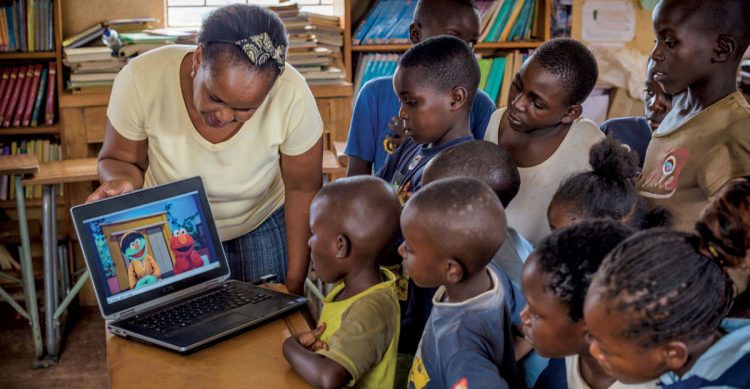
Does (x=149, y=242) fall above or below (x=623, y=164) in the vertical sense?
below

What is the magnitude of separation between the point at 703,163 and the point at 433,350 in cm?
67

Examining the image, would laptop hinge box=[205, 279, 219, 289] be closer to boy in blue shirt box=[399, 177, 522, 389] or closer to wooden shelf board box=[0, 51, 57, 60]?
boy in blue shirt box=[399, 177, 522, 389]

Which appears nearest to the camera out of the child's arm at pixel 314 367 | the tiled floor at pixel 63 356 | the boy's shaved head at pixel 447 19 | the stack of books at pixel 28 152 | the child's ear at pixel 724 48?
the child's arm at pixel 314 367

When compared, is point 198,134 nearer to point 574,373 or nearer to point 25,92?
point 574,373

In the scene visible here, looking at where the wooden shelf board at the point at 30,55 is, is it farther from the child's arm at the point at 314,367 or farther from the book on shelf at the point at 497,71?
the child's arm at the point at 314,367

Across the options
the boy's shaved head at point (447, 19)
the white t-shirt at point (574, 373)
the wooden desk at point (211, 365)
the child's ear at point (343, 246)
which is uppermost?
the boy's shaved head at point (447, 19)

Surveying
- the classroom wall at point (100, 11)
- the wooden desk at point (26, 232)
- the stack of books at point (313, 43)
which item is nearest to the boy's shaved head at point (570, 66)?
the stack of books at point (313, 43)

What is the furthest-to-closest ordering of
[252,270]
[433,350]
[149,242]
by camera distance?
[252,270], [149,242], [433,350]

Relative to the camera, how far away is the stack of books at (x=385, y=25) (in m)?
4.00

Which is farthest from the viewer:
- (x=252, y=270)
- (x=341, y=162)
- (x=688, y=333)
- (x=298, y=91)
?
(x=341, y=162)

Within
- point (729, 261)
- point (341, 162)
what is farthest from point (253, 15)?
point (341, 162)

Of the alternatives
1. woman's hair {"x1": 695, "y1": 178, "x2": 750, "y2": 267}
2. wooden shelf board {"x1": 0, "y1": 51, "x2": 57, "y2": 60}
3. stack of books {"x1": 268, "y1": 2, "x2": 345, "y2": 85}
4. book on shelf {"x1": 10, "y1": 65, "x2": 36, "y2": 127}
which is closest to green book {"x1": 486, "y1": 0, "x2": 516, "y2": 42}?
stack of books {"x1": 268, "y1": 2, "x2": 345, "y2": 85}

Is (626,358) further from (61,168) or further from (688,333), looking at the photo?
(61,168)

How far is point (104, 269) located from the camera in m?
1.59
